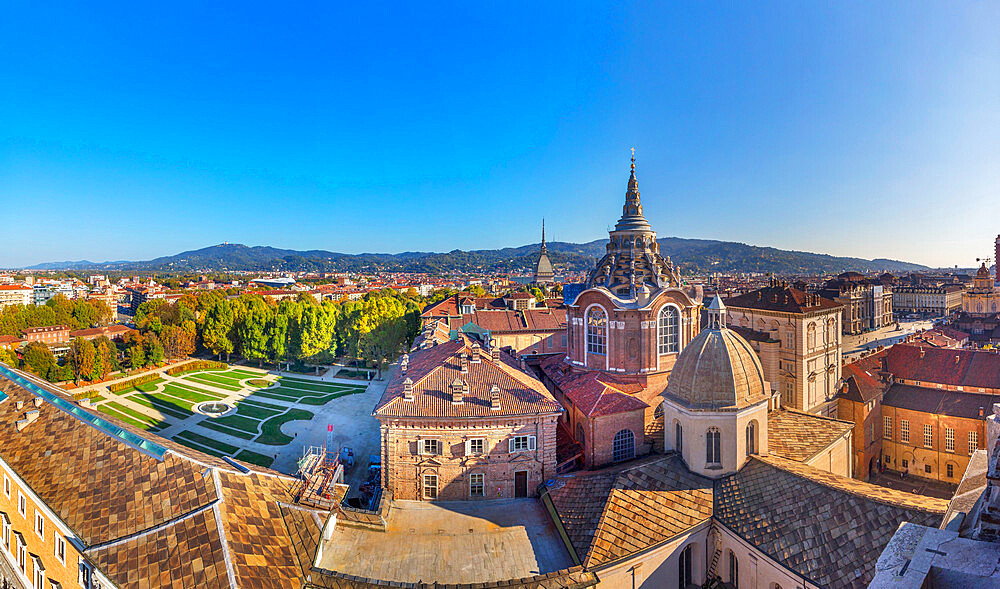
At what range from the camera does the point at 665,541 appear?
58.8ft

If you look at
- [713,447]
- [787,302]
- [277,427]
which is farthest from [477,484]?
[787,302]

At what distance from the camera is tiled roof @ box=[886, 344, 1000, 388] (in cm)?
3259

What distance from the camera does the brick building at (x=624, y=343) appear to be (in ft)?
86.2

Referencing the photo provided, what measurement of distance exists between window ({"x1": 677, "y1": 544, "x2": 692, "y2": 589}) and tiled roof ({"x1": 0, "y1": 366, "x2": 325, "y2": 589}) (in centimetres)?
1382

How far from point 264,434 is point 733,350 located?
3305 centimetres

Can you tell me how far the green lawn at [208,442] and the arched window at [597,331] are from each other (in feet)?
83.7

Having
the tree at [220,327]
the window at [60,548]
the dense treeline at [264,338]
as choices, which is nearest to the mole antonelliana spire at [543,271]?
the dense treeline at [264,338]

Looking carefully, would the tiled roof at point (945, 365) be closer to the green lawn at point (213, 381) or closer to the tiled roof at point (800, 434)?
the tiled roof at point (800, 434)

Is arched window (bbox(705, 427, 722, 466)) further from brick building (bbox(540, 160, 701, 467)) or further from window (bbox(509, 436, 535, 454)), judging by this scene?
window (bbox(509, 436, 535, 454))

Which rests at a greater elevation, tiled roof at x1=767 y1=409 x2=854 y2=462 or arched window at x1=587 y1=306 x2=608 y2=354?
arched window at x1=587 y1=306 x2=608 y2=354

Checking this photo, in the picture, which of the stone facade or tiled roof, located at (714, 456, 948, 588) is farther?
the stone facade

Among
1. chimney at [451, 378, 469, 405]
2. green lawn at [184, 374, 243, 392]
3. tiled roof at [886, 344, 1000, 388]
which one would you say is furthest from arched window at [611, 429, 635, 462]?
green lawn at [184, 374, 243, 392]

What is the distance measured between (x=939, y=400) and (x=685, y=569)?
26760 millimetres

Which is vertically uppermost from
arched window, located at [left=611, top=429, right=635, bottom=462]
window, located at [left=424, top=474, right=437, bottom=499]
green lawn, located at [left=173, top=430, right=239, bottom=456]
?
arched window, located at [left=611, top=429, right=635, bottom=462]
